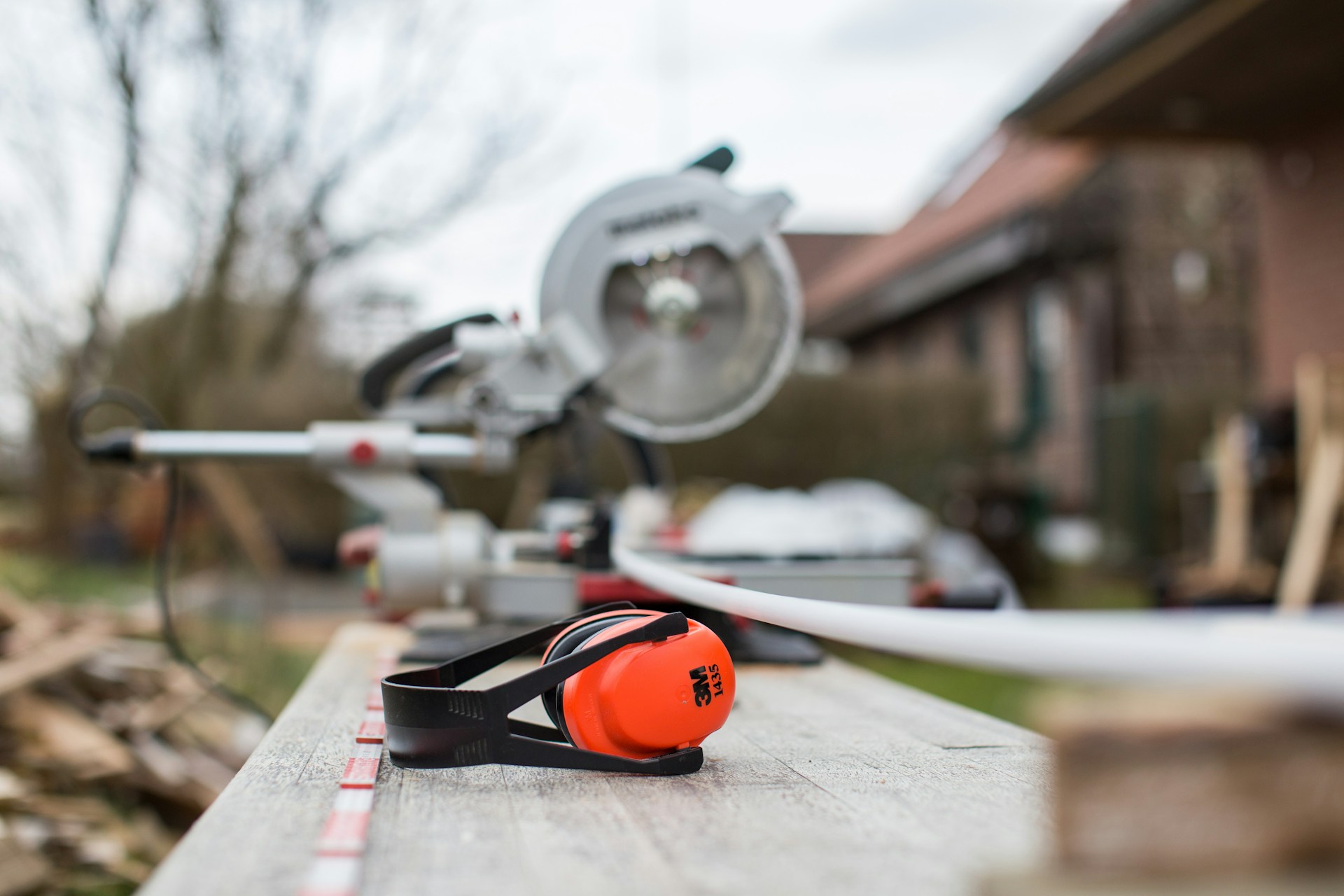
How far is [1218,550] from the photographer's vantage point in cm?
687

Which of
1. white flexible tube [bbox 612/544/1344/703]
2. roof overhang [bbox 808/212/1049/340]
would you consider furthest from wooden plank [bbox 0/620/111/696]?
roof overhang [bbox 808/212/1049/340]

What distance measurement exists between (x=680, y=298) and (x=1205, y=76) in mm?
5321

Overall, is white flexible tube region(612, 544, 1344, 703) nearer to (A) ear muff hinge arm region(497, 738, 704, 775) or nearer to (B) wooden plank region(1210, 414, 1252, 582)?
(A) ear muff hinge arm region(497, 738, 704, 775)

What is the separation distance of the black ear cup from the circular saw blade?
121cm

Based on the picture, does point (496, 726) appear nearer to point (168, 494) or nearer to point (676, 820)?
point (676, 820)

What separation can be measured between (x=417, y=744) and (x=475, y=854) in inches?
12.3

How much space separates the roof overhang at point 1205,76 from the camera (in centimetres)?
565

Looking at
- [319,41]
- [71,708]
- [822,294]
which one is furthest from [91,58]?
[822,294]

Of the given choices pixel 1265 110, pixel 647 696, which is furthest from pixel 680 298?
pixel 1265 110

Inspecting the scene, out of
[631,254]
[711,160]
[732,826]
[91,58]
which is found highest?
[91,58]

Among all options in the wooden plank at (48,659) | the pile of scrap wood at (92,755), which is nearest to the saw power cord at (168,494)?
the pile of scrap wood at (92,755)

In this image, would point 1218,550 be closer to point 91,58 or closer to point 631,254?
point 631,254

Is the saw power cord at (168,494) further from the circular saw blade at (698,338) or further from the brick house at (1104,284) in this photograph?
the brick house at (1104,284)

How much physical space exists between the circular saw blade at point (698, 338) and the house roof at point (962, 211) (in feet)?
28.1
